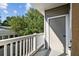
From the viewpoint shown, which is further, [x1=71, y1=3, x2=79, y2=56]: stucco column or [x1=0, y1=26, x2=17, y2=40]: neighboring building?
[x1=0, y1=26, x2=17, y2=40]: neighboring building

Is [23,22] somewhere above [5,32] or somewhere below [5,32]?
above

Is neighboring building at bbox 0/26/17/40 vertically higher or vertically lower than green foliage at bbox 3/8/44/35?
lower

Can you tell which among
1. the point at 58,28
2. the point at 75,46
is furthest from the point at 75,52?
the point at 58,28

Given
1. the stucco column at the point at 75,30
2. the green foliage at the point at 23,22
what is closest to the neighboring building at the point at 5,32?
the green foliage at the point at 23,22

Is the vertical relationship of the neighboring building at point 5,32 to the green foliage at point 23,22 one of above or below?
below

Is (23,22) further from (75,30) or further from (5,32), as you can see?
(75,30)

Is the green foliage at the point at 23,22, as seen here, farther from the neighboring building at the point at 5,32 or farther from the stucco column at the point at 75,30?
the stucco column at the point at 75,30

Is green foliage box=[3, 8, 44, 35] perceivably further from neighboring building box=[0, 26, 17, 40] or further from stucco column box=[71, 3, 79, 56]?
stucco column box=[71, 3, 79, 56]

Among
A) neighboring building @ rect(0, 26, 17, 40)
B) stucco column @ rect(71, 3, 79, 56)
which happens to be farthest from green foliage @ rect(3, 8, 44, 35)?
stucco column @ rect(71, 3, 79, 56)

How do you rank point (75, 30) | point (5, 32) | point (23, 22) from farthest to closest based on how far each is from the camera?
1. point (23, 22)
2. point (5, 32)
3. point (75, 30)

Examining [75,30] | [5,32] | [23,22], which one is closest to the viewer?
[75,30]

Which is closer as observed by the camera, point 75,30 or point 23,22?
point 75,30

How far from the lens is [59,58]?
232cm

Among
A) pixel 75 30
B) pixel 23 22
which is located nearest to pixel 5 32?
pixel 23 22
